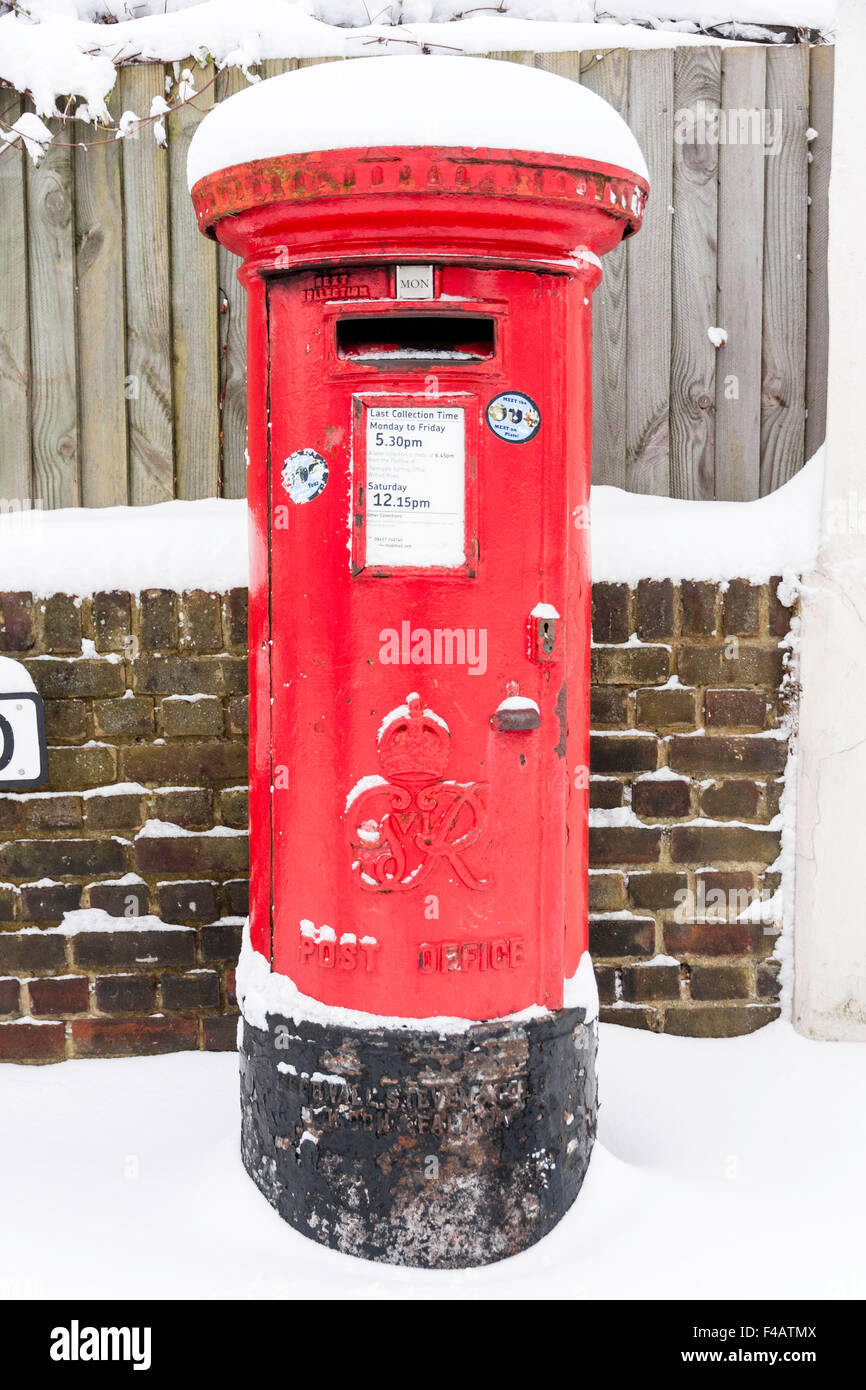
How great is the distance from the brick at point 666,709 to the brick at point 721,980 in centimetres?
61

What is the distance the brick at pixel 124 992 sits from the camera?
2.82m

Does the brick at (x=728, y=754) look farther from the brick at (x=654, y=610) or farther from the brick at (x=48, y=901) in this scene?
the brick at (x=48, y=901)

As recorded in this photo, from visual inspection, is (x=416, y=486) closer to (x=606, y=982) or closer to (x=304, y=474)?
(x=304, y=474)

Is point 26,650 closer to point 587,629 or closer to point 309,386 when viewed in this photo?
point 309,386

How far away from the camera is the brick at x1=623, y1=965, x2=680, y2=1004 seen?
2869 mm

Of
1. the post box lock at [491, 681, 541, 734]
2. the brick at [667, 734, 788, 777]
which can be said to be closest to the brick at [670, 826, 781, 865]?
the brick at [667, 734, 788, 777]

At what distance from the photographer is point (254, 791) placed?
2.24 meters

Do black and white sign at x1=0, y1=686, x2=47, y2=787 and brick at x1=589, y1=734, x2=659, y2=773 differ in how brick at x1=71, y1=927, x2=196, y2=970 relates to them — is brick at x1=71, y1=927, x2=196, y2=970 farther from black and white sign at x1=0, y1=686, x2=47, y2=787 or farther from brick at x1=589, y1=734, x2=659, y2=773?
brick at x1=589, y1=734, x2=659, y2=773

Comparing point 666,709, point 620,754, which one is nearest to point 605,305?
point 666,709

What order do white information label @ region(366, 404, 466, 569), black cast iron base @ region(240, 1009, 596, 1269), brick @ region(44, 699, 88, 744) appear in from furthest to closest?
brick @ region(44, 699, 88, 744), black cast iron base @ region(240, 1009, 596, 1269), white information label @ region(366, 404, 466, 569)

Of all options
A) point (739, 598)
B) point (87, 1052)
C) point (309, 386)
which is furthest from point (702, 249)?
point (87, 1052)

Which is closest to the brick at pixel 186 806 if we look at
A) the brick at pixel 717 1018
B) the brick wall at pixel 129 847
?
the brick wall at pixel 129 847

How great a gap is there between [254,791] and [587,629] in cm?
72

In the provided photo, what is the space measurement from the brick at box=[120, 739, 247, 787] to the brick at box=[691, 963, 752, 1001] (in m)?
1.24
